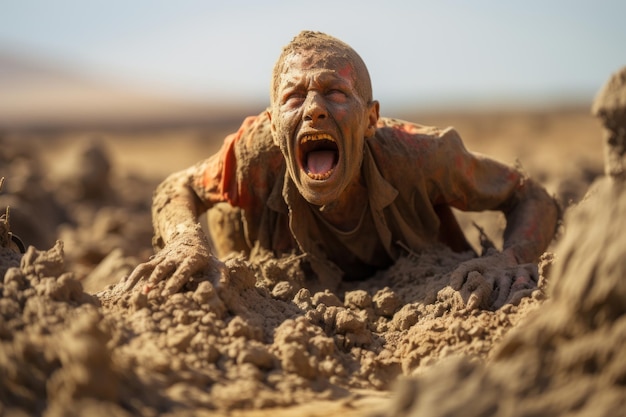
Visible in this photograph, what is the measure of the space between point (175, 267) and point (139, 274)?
0.56 ft

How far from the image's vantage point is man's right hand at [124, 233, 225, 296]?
148 inches

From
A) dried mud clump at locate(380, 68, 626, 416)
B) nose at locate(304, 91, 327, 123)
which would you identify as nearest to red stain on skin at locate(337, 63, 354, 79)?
nose at locate(304, 91, 327, 123)

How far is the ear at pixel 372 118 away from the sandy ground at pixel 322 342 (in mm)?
702

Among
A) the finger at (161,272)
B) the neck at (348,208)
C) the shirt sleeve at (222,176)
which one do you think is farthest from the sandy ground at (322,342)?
the shirt sleeve at (222,176)

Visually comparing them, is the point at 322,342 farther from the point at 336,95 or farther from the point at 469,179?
the point at 469,179

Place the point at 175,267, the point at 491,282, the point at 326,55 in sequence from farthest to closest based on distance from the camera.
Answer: the point at 326,55, the point at 491,282, the point at 175,267

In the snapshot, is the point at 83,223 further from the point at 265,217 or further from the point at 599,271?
the point at 599,271

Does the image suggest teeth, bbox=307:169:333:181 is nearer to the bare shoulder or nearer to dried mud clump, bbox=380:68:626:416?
the bare shoulder

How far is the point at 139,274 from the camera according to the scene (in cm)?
389

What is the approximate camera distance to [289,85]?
174 inches

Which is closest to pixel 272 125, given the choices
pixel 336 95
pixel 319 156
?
pixel 319 156

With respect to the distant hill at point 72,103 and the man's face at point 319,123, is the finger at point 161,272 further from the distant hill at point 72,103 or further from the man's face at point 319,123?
the distant hill at point 72,103

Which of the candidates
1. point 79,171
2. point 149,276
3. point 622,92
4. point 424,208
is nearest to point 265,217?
point 424,208

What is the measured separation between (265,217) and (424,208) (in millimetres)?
845
